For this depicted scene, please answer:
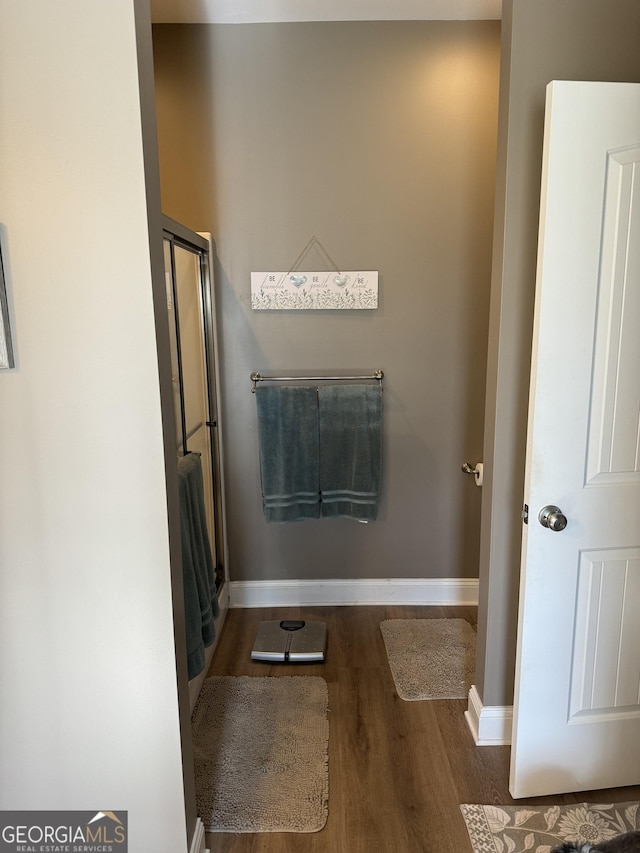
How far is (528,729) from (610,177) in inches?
61.1

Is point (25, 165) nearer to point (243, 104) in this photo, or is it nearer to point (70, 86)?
point (70, 86)

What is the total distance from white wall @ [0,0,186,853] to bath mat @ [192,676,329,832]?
1.07 feet

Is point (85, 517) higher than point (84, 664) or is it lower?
higher

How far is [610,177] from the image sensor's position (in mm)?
1403

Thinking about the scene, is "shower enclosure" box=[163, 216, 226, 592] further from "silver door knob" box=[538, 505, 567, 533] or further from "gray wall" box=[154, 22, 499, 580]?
"silver door knob" box=[538, 505, 567, 533]

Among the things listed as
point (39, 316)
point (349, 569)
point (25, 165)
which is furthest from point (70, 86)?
point (349, 569)

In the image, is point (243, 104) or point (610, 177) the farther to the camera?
point (243, 104)

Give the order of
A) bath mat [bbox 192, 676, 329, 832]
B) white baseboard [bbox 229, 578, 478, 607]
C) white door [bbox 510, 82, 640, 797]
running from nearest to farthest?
white door [bbox 510, 82, 640, 797], bath mat [bbox 192, 676, 329, 832], white baseboard [bbox 229, 578, 478, 607]

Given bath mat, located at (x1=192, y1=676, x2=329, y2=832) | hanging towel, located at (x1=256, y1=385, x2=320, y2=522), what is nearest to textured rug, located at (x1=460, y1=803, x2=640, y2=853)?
bath mat, located at (x1=192, y1=676, x2=329, y2=832)

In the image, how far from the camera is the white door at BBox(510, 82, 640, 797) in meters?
1.39

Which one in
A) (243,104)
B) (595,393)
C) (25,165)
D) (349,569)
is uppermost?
(243,104)

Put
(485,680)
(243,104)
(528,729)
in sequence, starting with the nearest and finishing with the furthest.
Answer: (528,729) → (485,680) → (243,104)

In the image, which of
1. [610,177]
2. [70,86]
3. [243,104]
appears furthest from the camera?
[243,104]

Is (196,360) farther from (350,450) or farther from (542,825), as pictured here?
(542,825)
